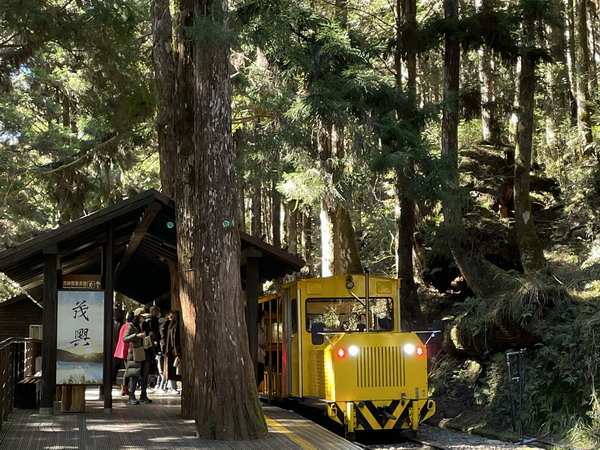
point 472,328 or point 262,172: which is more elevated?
point 262,172

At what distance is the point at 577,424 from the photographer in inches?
507

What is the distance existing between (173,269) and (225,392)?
327 inches

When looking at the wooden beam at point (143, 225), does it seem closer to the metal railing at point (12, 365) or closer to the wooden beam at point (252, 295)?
the wooden beam at point (252, 295)

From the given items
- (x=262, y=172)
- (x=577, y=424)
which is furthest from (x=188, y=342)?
(x=262, y=172)

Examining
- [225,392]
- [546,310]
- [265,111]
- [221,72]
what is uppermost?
[265,111]

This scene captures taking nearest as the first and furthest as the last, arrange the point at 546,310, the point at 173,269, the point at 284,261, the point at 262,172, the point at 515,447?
the point at 515,447, the point at 284,261, the point at 546,310, the point at 173,269, the point at 262,172

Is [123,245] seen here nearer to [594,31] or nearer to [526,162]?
[526,162]

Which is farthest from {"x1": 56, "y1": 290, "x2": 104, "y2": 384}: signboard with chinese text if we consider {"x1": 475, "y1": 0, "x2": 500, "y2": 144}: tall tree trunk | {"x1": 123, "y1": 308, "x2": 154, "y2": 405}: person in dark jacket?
{"x1": 475, "y1": 0, "x2": 500, "y2": 144}: tall tree trunk

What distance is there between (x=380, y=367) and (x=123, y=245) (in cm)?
700

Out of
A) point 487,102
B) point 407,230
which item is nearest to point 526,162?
point 487,102

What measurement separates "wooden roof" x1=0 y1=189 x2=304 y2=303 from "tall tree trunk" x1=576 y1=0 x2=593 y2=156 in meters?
11.6

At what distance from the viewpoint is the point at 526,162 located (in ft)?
61.2

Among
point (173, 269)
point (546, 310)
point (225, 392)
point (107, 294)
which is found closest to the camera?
point (225, 392)

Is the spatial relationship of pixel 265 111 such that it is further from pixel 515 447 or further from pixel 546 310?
pixel 515 447
